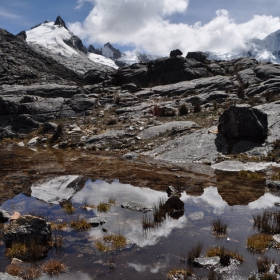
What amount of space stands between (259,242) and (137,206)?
4129 mm

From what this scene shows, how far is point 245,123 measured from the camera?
18.5m

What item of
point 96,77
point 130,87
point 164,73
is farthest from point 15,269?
point 96,77

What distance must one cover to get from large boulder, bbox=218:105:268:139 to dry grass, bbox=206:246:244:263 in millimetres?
12959

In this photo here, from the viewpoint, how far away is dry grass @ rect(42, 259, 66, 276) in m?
6.05

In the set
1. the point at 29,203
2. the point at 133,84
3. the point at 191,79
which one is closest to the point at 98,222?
the point at 29,203

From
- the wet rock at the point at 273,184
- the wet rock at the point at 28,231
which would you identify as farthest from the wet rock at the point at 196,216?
the wet rock at the point at 273,184

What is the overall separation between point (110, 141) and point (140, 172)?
769 cm

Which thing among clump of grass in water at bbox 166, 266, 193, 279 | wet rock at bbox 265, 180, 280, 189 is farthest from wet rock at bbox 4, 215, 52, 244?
wet rock at bbox 265, 180, 280, 189

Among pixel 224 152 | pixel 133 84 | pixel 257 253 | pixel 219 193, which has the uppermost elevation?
pixel 133 84

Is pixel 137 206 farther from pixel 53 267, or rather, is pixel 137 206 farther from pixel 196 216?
pixel 53 267

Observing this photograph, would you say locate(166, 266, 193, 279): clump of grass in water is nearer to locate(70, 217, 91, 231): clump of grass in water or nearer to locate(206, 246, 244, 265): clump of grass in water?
locate(206, 246, 244, 265): clump of grass in water

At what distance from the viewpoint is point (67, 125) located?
2720 centimetres

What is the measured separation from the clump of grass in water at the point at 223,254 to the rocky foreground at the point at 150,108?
912 cm

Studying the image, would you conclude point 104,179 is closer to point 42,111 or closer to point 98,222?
point 98,222
